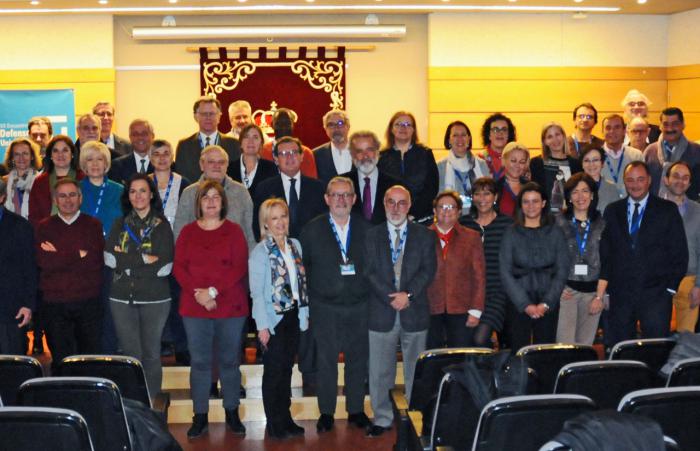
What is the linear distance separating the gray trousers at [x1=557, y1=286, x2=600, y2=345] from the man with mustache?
1.69 meters

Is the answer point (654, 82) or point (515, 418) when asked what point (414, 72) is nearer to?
point (654, 82)

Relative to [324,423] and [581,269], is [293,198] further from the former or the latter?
[581,269]

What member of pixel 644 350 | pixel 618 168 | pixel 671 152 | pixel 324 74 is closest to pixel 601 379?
pixel 644 350

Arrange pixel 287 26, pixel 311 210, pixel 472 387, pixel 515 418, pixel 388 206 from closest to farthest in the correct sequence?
pixel 515 418 → pixel 472 387 → pixel 388 206 → pixel 311 210 → pixel 287 26

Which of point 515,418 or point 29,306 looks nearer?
point 515,418

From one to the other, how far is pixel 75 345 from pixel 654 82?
25.7ft

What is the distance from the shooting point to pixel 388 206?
5516 mm

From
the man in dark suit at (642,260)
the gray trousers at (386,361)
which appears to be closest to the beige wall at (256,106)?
the man in dark suit at (642,260)

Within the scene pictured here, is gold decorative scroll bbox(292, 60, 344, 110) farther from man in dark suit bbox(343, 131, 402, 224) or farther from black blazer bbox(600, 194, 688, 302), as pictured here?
black blazer bbox(600, 194, 688, 302)

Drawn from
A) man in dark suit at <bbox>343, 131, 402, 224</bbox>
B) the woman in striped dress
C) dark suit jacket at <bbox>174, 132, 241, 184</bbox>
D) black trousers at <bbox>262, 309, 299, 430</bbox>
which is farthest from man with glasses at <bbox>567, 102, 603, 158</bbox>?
black trousers at <bbox>262, 309, 299, 430</bbox>

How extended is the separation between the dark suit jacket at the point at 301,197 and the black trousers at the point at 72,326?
1131mm

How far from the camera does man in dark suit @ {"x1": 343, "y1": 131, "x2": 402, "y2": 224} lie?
240 inches

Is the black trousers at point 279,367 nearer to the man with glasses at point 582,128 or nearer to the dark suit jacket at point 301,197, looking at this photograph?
the dark suit jacket at point 301,197

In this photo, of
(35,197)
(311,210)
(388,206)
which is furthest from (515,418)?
(35,197)
